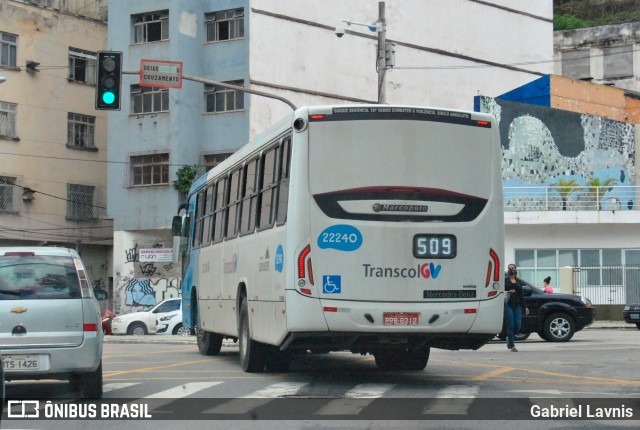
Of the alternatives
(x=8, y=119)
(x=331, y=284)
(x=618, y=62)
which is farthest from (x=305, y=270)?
(x=618, y=62)

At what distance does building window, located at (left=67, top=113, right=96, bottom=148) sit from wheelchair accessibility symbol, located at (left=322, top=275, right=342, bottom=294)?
41663 millimetres

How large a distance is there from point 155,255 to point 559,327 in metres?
25.0

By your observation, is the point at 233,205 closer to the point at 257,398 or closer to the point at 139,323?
the point at 257,398

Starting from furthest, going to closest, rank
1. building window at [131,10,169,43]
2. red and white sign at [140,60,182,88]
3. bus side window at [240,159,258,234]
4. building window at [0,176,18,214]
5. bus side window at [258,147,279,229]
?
1. building window at [0,176,18,214]
2. building window at [131,10,169,43]
3. red and white sign at [140,60,182,88]
4. bus side window at [240,159,258,234]
5. bus side window at [258,147,279,229]

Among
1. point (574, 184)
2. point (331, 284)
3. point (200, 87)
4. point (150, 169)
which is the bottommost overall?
point (331, 284)

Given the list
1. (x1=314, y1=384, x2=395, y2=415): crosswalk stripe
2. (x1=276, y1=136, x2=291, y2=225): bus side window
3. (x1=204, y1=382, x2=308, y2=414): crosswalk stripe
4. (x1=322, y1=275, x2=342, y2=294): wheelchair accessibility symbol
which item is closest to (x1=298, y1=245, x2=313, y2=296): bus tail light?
(x1=322, y1=275, x2=342, y2=294): wheelchair accessibility symbol

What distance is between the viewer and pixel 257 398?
41.4ft

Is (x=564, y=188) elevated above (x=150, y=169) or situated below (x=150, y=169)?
below

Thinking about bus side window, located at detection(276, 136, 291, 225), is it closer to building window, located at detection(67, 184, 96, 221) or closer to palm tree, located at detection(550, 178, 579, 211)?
palm tree, located at detection(550, 178, 579, 211)

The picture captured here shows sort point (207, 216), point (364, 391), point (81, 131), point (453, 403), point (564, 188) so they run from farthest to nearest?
point (81, 131), point (564, 188), point (207, 216), point (364, 391), point (453, 403)

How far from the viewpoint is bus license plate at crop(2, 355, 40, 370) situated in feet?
39.4

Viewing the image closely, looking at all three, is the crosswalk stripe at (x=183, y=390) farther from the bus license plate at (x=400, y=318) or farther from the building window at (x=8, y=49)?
the building window at (x=8, y=49)

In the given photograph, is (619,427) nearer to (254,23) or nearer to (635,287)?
(635,287)

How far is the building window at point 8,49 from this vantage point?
50500mm
